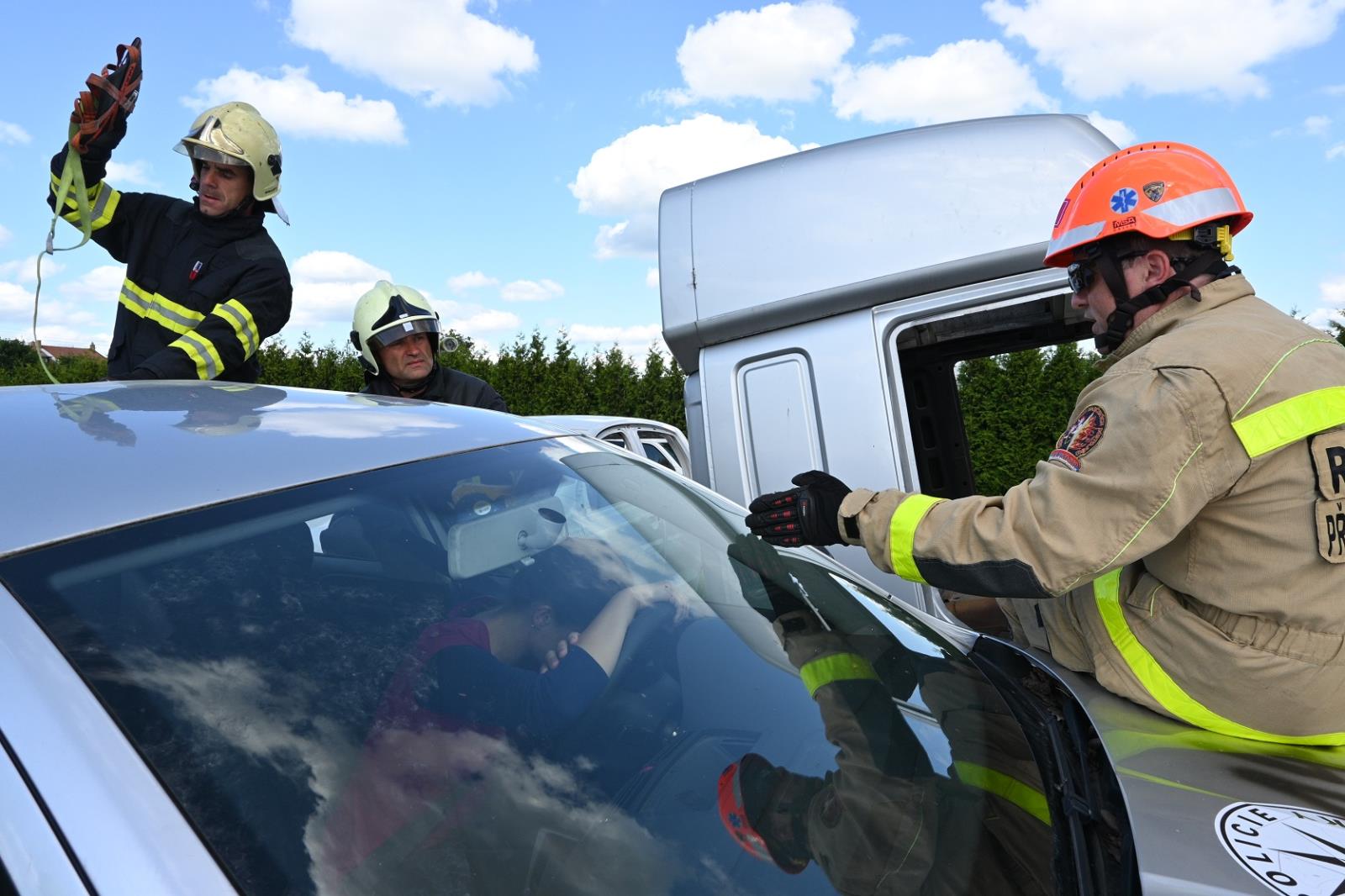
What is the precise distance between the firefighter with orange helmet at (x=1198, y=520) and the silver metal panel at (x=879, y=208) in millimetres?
1083

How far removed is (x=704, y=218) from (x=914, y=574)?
1830mm

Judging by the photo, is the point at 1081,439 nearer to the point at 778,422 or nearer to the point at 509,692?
the point at 509,692

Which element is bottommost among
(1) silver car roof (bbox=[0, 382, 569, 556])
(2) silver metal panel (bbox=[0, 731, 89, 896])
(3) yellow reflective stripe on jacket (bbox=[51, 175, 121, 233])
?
(2) silver metal panel (bbox=[0, 731, 89, 896])

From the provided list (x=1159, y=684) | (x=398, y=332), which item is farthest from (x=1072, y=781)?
(x=398, y=332)

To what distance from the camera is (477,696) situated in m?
1.17

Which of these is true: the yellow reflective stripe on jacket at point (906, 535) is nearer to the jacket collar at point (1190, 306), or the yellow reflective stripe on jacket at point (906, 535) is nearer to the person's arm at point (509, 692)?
the jacket collar at point (1190, 306)

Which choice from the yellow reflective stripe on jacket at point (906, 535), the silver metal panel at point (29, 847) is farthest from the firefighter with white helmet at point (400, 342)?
the silver metal panel at point (29, 847)

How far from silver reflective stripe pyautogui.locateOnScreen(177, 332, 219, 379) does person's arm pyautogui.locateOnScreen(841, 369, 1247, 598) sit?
2.30 metres

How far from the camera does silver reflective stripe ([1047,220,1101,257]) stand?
2.01 metres

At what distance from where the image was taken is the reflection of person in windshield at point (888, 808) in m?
1.07

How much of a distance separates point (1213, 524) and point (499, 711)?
54.9 inches

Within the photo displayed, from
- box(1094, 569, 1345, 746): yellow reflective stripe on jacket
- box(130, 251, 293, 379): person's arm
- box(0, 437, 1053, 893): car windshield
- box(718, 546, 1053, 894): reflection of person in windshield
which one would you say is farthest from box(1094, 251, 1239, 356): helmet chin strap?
box(130, 251, 293, 379): person's arm

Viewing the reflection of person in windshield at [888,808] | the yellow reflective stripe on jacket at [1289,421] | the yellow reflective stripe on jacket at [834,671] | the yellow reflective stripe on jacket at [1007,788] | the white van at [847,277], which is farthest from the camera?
the white van at [847,277]

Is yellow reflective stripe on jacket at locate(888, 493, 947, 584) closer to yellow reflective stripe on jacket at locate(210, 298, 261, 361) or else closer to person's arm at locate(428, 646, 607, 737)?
person's arm at locate(428, 646, 607, 737)
